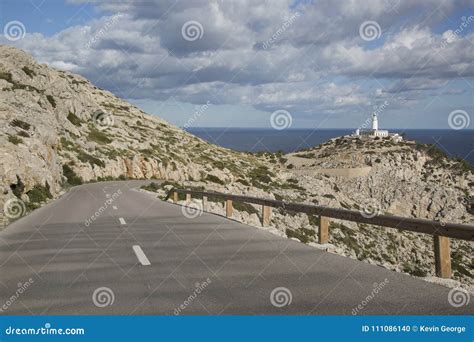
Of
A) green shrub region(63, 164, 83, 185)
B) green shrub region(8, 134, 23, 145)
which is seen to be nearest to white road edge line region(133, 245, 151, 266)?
green shrub region(8, 134, 23, 145)

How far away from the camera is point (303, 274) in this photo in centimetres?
823

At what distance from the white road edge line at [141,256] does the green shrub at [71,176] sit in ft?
128

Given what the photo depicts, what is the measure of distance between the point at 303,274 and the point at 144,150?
65.9 meters

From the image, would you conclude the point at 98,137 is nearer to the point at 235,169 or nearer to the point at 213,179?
the point at 213,179

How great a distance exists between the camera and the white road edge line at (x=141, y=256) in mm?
9328

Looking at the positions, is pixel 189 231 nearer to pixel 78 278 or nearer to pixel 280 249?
pixel 280 249

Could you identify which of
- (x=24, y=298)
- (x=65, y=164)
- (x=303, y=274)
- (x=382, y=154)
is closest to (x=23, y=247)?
(x=24, y=298)

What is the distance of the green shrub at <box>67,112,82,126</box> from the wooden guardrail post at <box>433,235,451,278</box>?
218 ft

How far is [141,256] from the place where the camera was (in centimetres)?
1002

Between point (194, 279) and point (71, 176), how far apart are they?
44027 mm

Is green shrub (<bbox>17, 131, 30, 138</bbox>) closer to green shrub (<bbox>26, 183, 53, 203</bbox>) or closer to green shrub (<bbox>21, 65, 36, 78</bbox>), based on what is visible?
green shrub (<bbox>26, 183, 53, 203</bbox>)

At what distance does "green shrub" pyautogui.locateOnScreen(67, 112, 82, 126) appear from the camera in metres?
70.4

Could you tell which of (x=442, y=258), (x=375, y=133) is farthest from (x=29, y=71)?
(x=375, y=133)

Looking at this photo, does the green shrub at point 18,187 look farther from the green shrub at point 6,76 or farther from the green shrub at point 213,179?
the green shrub at point 213,179
